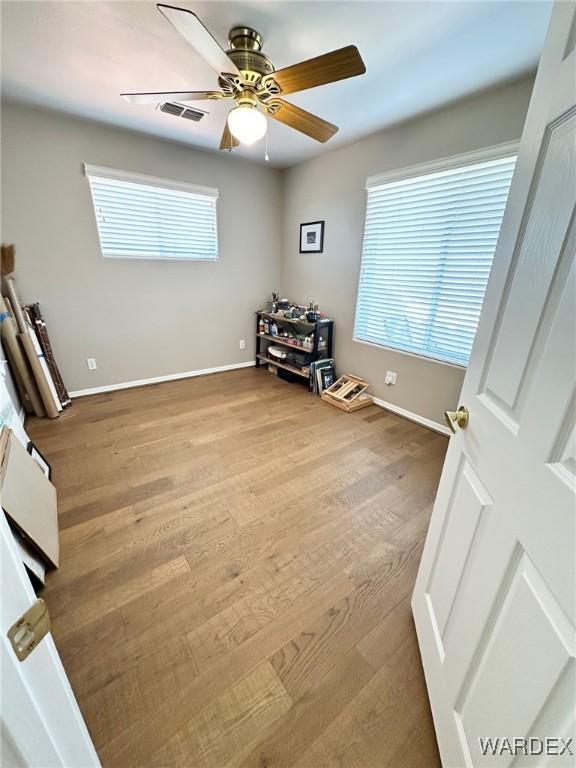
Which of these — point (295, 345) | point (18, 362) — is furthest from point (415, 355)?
point (18, 362)

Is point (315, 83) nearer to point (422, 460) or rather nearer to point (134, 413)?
point (422, 460)

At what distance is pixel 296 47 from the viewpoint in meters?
1.66

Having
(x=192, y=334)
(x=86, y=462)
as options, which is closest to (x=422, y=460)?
(x=86, y=462)

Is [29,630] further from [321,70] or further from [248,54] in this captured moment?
[248,54]

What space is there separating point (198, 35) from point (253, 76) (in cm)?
38

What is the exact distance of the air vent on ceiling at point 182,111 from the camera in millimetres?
2248

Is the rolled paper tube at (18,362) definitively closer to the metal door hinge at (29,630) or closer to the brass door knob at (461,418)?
the metal door hinge at (29,630)

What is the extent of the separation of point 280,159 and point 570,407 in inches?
155

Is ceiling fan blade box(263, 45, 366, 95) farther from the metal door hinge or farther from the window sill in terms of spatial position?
the window sill

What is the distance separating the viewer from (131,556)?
1507 millimetres

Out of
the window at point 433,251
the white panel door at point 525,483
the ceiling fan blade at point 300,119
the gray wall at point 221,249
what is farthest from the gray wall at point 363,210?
the white panel door at point 525,483

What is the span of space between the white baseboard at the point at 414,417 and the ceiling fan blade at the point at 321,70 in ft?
8.06

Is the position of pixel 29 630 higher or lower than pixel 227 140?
lower

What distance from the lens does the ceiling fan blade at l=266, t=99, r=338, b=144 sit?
1.66 metres
